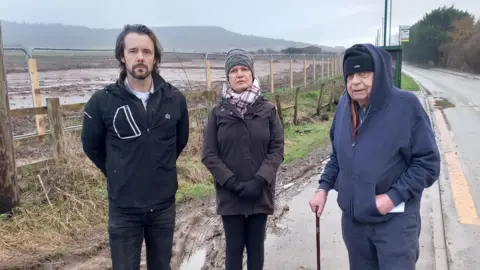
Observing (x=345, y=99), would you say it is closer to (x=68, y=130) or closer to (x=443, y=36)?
(x=68, y=130)

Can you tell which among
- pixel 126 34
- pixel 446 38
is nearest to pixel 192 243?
pixel 126 34

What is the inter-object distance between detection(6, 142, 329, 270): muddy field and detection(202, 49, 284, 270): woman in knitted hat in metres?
0.89

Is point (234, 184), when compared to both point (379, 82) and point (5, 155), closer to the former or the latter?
point (379, 82)

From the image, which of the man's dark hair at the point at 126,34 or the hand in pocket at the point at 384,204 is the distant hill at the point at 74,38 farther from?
the hand in pocket at the point at 384,204

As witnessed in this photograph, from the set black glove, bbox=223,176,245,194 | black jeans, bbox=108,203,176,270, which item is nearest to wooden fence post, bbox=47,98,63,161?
black jeans, bbox=108,203,176,270

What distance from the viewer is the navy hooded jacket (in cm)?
230

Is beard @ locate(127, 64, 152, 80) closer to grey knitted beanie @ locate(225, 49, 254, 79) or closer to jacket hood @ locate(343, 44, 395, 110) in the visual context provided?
grey knitted beanie @ locate(225, 49, 254, 79)

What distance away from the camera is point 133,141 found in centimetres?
266

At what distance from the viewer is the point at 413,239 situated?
2.41 metres

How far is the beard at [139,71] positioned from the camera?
266 centimetres

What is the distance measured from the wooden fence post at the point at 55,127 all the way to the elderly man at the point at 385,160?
13.3 ft

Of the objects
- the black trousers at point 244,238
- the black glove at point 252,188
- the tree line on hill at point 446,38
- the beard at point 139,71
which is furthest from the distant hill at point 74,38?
the tree line on hill at point 446,38

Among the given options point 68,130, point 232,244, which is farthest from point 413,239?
point 68,130

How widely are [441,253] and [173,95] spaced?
9.62 ft
